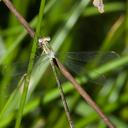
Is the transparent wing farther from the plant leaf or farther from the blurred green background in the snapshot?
the plant leaf

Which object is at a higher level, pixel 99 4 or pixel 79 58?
pixel 79 58

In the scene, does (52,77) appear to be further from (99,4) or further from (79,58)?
(99,4)

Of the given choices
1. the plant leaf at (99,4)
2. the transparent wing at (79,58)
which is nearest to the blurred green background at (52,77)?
the transparent wing at (79,58)

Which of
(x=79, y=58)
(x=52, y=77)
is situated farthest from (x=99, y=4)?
(x=52, y=77)

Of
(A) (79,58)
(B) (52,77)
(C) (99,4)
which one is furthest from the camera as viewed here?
(B) (52,77)

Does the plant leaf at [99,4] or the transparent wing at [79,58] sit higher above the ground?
the transparent wing at [79,58]

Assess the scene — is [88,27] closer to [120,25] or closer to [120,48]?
[120,48]

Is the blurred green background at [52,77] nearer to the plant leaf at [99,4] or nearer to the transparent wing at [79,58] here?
the transparent wing at [79,58]

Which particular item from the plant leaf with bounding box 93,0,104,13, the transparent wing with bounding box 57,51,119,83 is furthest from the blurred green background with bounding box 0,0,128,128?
the plant leaf with bounding box 93,0,104,13

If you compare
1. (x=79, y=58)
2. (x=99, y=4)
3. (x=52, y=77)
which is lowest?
(x=99, y=4)
